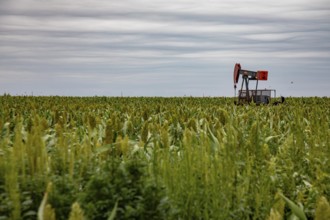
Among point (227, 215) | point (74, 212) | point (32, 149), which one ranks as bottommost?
point (227, 215)

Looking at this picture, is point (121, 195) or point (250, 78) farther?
point (250, 78)

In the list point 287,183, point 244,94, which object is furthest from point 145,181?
point 244,94

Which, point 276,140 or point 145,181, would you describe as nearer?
point 145,181

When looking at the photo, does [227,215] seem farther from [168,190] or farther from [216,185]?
[168,190]

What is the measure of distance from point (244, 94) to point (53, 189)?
64.2 ft

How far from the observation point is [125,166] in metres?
3.10

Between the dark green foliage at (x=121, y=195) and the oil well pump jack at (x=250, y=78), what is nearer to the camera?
the dark green foliage at (x=121, y=195)

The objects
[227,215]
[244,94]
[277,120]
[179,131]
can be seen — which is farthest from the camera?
[244,94]

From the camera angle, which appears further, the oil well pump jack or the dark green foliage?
the oil well pump jack

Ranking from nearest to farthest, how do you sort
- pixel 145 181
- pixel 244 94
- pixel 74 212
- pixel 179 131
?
1. pixel 74 212
2. pixel 145 181
3. pixel 179 131
4. pixel 244 94

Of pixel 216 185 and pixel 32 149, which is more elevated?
pixel 32 149

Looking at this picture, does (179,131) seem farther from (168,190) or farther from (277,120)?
(168,190)

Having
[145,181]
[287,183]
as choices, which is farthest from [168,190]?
[287,183]

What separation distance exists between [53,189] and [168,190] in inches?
29.3
